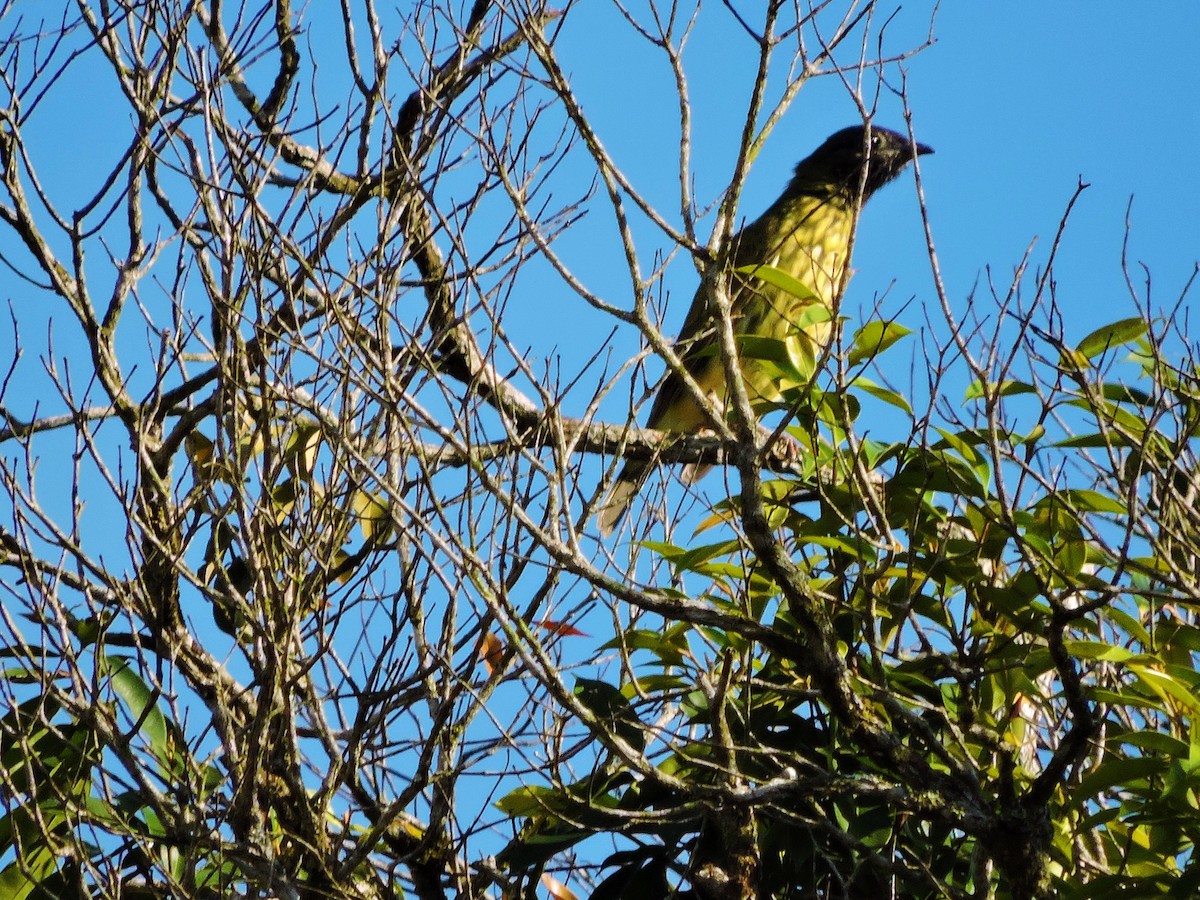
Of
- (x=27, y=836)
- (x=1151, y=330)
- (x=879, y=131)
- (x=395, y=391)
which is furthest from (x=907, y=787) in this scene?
(x=879, y=131)

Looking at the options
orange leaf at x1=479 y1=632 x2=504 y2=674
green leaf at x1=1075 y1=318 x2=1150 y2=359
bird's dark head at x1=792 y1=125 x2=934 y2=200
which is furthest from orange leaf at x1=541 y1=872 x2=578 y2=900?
bird's dark head at x1=792 y1=125 x2=934 y2=200

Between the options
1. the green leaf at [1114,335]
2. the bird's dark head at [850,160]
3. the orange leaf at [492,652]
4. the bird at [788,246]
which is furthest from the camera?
the bird's dark head at [850,160]

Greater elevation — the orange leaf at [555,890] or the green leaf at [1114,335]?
the green leaf at [1114,335]

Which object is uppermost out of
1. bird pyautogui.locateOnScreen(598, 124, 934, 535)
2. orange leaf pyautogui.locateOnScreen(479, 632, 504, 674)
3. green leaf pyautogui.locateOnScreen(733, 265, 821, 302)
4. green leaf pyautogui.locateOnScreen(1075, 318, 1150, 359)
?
bird pyautogui.locateOnScreen(598, 124, 934, 535)

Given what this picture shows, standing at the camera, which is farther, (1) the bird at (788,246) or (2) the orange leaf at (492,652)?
(1) the bird at (788,246)

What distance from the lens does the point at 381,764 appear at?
267 cm

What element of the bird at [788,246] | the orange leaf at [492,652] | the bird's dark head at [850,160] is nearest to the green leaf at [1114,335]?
the orange leaf at [492,652]

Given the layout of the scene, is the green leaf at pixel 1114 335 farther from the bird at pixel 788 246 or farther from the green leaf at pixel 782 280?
the bird at pixel 788 246

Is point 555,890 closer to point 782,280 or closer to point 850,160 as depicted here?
point 782,280

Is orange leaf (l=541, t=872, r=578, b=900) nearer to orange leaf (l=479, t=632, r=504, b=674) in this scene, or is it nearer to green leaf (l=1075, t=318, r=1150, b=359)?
orange leaf (l=479, t=632, r=504, b=674)

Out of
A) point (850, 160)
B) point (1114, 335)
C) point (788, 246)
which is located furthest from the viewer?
point (850, 160)

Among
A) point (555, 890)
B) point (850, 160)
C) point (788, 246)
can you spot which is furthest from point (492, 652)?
point (850, 160)

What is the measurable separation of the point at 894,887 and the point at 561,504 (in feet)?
2.97

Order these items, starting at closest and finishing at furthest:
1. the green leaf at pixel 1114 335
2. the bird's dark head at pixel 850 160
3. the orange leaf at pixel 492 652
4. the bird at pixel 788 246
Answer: the green leaf at pixel 1114 335
the orange leaf at pixel 492 652
the bird at pixel 788 246
the bird's dark head at pixel 850 160
